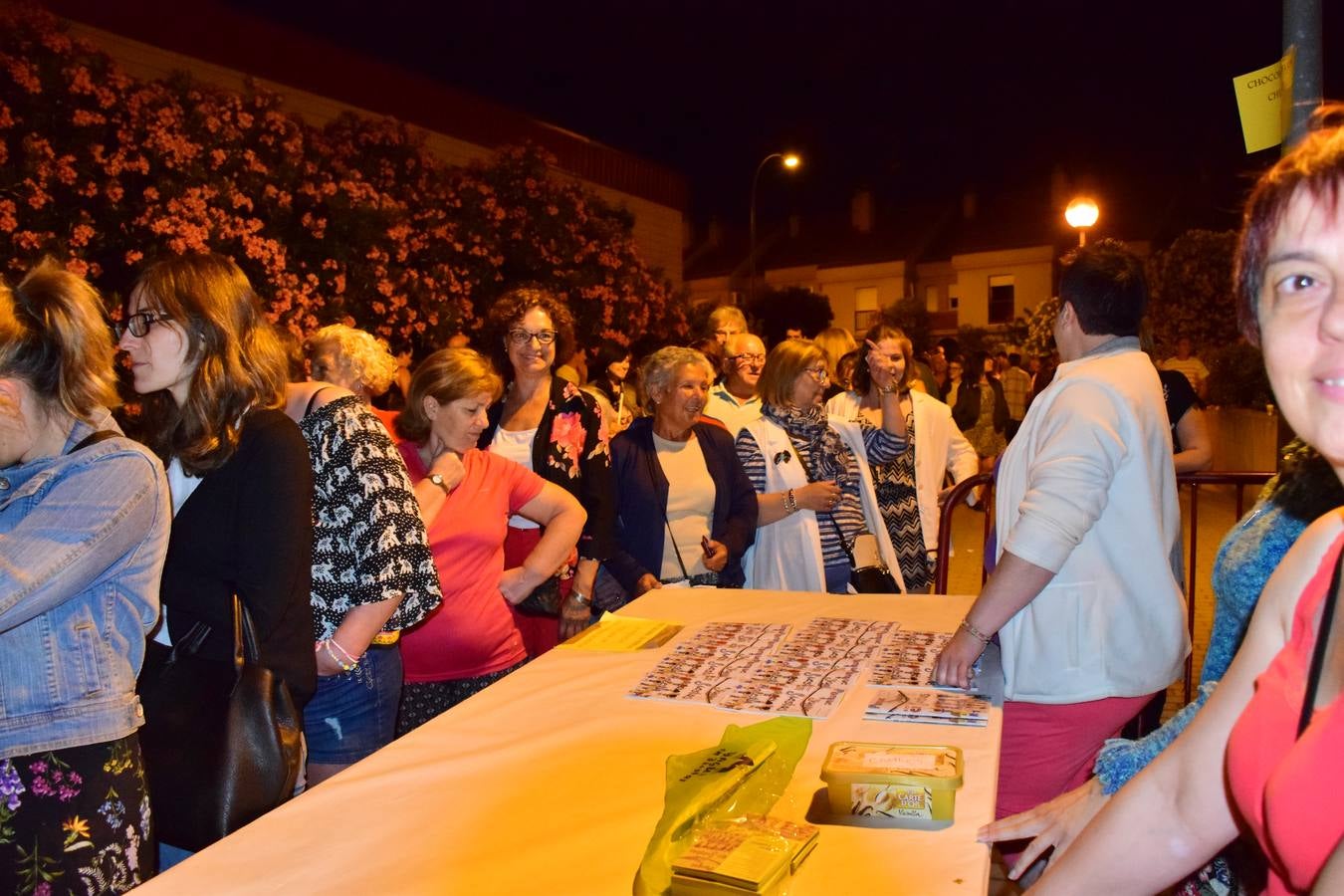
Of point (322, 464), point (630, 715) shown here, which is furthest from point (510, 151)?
point (630, 715)

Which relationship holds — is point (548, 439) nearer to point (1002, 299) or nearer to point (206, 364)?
point (206, 364)

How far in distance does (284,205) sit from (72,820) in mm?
7814

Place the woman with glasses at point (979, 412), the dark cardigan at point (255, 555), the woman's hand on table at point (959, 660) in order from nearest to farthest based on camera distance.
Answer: the dark cardigan at point (255, 555) → the woman's hand on table at point (959, 660) → the woman with glasses at point (979, 412)

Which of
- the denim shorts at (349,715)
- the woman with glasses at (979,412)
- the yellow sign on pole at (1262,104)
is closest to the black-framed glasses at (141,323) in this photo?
the denim shorts at (349,715)

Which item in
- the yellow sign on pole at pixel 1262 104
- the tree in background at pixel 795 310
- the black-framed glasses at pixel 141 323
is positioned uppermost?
the tree in background at pixel 795 310

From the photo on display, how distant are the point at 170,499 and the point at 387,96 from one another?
12.2m

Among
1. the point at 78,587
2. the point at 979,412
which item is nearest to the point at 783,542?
the point at 78,587

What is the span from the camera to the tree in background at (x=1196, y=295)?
23.3 m

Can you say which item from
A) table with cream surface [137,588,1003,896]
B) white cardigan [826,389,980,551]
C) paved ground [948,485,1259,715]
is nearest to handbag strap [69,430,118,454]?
table with cream surface [137,588,1003,896]

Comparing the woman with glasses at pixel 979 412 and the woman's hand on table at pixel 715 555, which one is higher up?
the woman with glasses at pixel 979 412

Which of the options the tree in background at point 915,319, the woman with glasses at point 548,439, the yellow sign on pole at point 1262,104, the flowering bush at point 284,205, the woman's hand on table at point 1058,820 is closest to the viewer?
the woman's hand on table at point 1058,820

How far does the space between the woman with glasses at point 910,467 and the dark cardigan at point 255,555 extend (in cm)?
352

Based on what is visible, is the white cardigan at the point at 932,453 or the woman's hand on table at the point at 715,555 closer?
the woman's hand on table at the point at 715,555

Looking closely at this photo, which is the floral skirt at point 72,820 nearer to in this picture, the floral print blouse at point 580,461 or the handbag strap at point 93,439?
the handbag strap at point 93,439
